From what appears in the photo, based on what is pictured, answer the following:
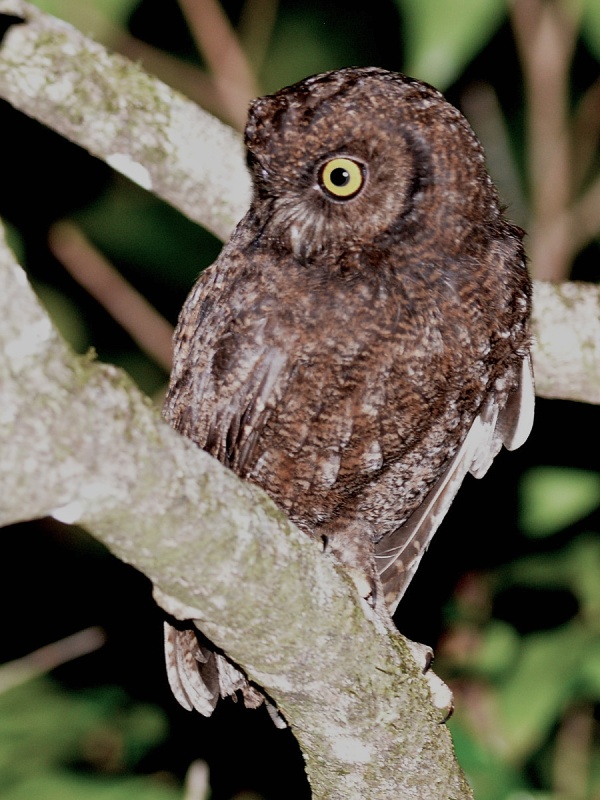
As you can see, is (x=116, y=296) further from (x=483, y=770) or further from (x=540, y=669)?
(x=483, y=770)

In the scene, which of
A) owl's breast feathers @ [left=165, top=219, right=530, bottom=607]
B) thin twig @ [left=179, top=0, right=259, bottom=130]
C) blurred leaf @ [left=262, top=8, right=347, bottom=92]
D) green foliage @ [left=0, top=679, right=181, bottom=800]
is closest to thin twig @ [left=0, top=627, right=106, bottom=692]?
green foliage @ [left=0, top=679, right=181, bottom=800]

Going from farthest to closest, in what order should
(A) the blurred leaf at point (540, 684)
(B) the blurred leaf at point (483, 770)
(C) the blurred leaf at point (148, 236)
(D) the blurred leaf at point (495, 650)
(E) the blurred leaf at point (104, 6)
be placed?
1. (C) the blurred leaf at point (148, 236)
2. (D) the blurred leaf at point (495, 650)
3. (A) the blurred leaf at point (540, 684)
4. (B) the blurred leaf at point (483, 770)
5. (E) the blurred leaf at point (104, 6)

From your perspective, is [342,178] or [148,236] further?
[148,236]

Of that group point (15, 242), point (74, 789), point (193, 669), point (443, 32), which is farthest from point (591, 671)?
point (15, 242)

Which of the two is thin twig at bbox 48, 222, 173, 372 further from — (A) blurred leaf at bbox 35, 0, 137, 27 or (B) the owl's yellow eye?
(B) the owl's yellow eye

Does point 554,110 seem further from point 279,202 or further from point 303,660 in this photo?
point 303,660

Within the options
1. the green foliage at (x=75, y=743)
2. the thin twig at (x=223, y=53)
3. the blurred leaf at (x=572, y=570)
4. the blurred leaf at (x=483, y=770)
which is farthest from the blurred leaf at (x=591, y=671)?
the thin twig at (x=223, y=53)

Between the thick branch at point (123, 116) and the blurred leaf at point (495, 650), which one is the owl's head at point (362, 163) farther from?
the blurred leaf at point (495, 650)
